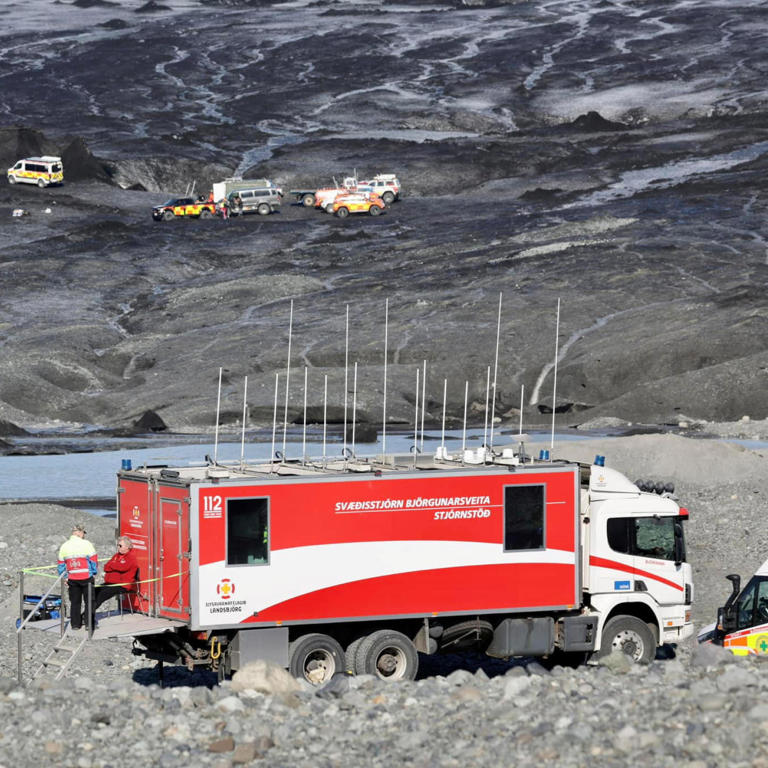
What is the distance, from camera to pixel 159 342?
6650cm

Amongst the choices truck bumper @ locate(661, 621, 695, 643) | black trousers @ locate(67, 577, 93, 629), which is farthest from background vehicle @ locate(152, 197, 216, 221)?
black trousers @ locate(67, 577, 93, 629)

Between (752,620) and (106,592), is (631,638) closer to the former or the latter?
(752,620)

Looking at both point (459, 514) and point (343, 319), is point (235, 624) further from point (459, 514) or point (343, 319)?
point (343, 319)

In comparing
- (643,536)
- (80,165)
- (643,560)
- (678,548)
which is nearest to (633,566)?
(643,560)

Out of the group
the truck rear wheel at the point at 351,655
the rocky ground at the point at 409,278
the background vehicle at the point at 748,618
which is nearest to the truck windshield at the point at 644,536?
the rocky ground at the point at 409,278

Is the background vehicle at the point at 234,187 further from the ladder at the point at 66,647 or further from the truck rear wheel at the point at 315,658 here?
the truck rear wheel at the point at 315,658

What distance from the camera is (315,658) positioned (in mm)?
16422

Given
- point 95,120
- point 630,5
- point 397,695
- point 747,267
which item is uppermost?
point 630,5

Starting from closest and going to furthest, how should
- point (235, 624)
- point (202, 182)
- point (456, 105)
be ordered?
point (235, 624) < point (202, 182) < point (456, 105)

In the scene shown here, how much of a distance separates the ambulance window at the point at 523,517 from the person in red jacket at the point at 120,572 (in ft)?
14.2

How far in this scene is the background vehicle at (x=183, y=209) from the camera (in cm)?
9156

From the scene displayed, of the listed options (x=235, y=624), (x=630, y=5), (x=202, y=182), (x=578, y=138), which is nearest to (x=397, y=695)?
(x=235, y=624)

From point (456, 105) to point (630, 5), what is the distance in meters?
45.7

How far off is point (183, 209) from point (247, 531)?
7798 centimetres
